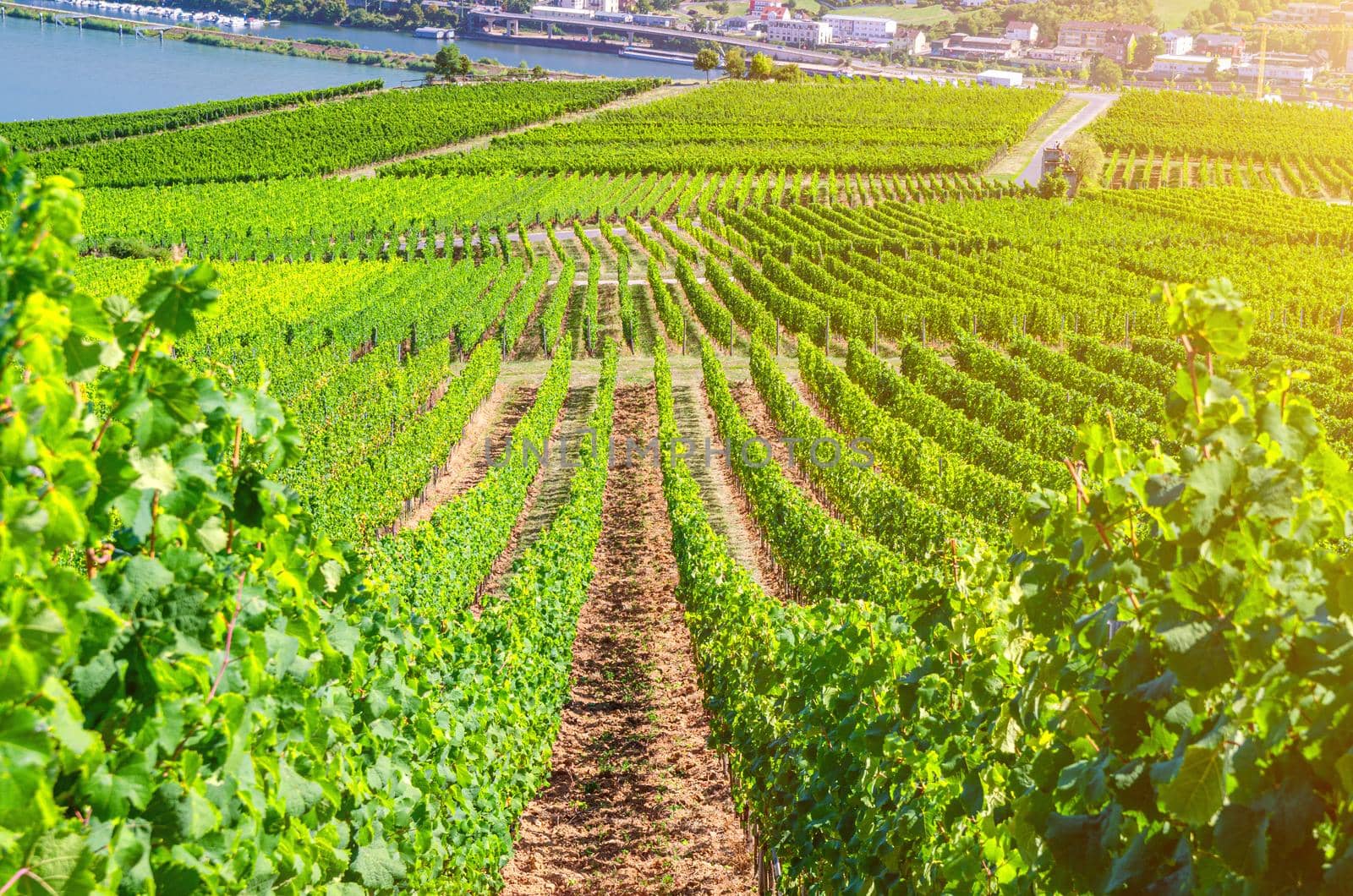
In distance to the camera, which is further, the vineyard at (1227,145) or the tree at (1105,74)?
the tree at (1105,74)

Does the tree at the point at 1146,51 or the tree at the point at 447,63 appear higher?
the tree at the point at 1146,51

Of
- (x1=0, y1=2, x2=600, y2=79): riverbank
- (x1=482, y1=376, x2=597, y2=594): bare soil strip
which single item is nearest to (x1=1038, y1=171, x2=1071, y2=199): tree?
(x1=482, y1=376, x2=597, y2=594): bare soil strip

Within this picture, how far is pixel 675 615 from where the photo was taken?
60.8 feet

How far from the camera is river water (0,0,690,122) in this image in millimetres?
123812

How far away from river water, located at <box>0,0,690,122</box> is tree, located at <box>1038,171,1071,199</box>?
8481 cm

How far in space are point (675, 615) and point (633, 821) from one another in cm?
676

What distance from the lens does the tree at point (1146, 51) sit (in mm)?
185675

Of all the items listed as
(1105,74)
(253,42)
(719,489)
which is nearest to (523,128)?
(719,489)

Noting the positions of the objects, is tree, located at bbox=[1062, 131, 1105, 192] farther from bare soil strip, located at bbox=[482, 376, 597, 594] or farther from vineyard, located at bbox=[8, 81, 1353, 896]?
bare soil strip, located at bbox=[482, 376, 597, 594]

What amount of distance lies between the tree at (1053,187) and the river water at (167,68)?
278 feet

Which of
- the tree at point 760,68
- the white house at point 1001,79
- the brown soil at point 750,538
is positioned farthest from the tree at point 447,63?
the brown soil at point 750,538

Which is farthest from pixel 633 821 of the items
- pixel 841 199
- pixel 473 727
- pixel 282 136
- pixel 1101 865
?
pixel 282 136

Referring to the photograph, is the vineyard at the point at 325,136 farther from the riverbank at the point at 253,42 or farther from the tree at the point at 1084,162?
the tree at the point at 1084,162

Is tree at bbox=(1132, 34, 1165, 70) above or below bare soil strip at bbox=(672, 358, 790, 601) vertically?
above
